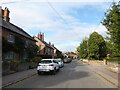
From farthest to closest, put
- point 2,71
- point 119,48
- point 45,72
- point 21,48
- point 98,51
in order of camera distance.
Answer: point 98,51, point 21,48, point 45,72, point 119,48, point 2,71

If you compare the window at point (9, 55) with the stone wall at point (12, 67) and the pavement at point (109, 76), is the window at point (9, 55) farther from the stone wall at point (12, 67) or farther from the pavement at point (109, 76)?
the pavement at point (109, 76)

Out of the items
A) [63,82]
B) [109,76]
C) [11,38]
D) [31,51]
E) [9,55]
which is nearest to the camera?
[63,82]

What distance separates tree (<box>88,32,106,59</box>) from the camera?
189 feet

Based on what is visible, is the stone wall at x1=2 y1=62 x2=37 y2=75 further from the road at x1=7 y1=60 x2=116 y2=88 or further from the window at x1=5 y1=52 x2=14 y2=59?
the window at x1=5 y1=52 x2=14 y2=59

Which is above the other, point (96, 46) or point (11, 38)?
point (11, 38)

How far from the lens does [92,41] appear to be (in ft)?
194

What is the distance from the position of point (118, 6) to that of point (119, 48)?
13.8 feet

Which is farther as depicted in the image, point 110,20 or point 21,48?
point 21,48

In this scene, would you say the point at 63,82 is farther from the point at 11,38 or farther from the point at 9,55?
the point at 11,38

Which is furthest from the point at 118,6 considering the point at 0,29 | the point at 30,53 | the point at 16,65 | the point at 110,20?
the point at 30,53

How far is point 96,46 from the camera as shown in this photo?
57500mm

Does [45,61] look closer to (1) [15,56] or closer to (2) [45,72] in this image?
(2) [45,72]

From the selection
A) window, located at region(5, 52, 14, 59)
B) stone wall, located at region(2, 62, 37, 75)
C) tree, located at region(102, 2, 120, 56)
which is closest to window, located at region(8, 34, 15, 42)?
window, located at region(5, 52, 14, 59)

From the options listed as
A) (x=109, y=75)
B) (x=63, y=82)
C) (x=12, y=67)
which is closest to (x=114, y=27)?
(x=109, y=75)
